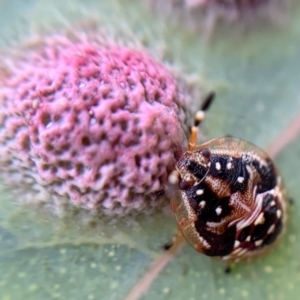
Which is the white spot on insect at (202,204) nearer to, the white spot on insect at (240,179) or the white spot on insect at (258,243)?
the white spot on insect at (240,179)

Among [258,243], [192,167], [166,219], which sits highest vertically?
[192,167]

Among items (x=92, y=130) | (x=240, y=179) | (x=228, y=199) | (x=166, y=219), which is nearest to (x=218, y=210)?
(x=228, y=199)

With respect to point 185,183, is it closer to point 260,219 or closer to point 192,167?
point 192,167

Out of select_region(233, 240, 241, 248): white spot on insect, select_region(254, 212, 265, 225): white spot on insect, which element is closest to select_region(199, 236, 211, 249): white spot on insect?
select_region(233, 240, 241, 248): white spot on insect

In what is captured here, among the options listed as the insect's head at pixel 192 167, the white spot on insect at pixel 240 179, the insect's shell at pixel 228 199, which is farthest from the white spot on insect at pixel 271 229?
the insect's head at pixel 192 167

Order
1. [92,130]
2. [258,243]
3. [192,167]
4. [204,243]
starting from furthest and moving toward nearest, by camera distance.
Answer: [258,243], [204,243], [192,167], [92,130]

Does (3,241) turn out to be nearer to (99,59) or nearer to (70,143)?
(70,143)

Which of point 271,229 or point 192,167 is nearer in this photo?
point 192,167
